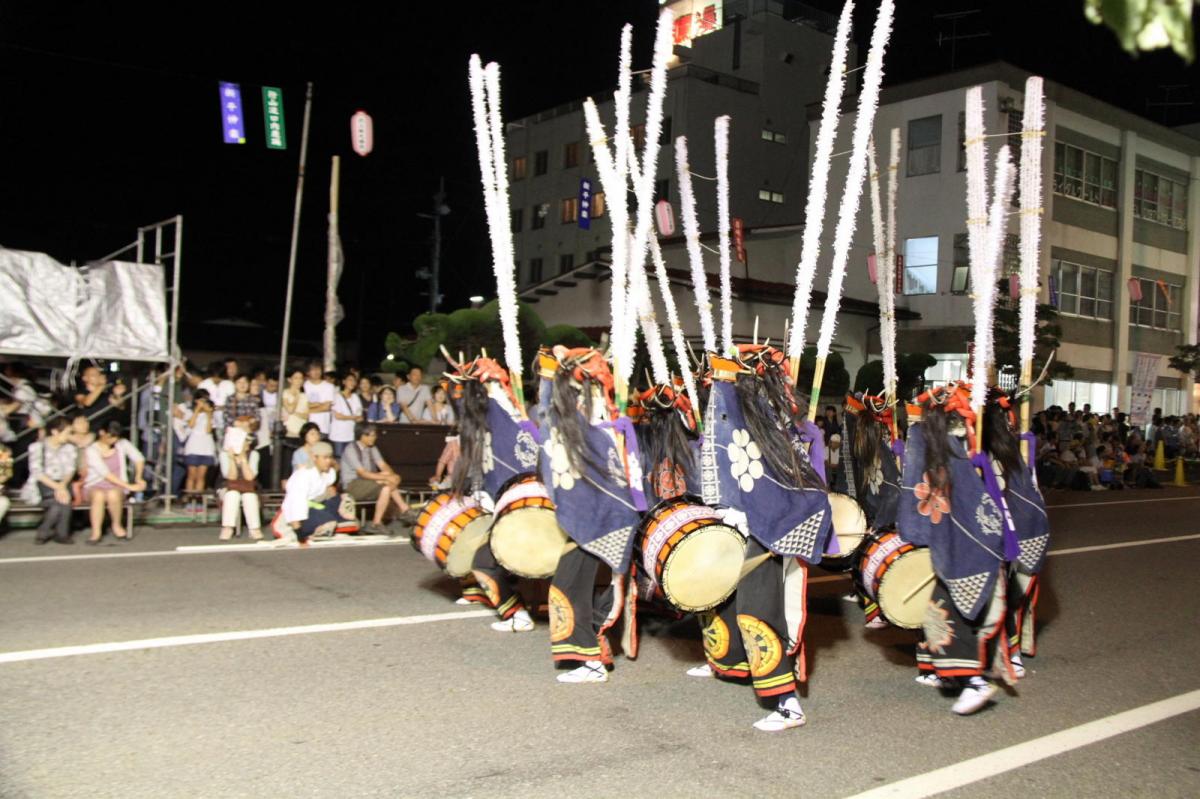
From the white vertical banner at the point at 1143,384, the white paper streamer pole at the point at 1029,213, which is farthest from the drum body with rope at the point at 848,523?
the white vertical banner at the point at 1143,384

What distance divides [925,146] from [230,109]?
18.8 metres

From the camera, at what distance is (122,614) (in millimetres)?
7012

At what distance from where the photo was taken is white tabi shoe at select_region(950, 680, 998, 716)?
18.0ft

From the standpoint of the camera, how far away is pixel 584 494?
18.9 feet

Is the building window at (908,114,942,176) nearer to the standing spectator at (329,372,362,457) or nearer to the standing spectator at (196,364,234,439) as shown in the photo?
the standing spectator at (329,372,362,457)

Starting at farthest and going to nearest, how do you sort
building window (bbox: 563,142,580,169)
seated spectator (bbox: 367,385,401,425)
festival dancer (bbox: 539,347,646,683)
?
building window (bbox: 563,142,580,169), seated spectator (bbox: 367,385,401,425), festival dancer (bbox: 539,347,646,683)

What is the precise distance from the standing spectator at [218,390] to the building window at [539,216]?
1142 inches

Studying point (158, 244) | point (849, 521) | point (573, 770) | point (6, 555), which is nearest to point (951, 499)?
point (849, 521)

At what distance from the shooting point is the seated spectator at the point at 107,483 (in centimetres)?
1027

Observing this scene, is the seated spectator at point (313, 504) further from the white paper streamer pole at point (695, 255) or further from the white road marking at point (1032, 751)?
the white road marking at point (1032, 751)

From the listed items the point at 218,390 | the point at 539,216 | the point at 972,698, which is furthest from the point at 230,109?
the point at 539,216

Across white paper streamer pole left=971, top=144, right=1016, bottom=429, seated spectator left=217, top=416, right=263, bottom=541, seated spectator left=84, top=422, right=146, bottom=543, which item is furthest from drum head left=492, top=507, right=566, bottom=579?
seated spectator left=84, top=422, right=146, bottom=543

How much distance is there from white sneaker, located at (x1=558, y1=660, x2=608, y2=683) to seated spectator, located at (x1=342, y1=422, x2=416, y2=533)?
6396 mm

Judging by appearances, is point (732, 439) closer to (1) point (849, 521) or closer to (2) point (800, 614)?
(2) point (800, 614)
